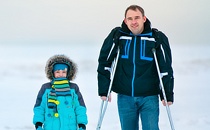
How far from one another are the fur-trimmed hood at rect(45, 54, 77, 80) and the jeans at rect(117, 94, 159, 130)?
50 cm

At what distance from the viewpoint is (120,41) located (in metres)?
4.92

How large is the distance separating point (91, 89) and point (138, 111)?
6.36 metres

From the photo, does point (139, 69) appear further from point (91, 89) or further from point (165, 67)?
point (91, 89)

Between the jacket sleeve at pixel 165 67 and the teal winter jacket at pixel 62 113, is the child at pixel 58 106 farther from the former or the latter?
the jacket sleeve at pixel 165 67

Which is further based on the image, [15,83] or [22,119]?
[15,83]

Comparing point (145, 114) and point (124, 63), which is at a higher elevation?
point (124, 63)

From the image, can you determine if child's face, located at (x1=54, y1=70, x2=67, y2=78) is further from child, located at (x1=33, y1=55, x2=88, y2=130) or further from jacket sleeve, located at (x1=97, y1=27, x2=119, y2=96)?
jacket sleeve, located at (x1=97, y1=27, x2=119, y2=96)

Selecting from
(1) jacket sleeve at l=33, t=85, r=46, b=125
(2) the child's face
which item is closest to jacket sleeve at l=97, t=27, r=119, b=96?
(2) the child's face

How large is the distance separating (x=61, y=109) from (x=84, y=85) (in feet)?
24.1

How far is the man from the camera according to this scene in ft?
15.9

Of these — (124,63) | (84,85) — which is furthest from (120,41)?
(84,85)

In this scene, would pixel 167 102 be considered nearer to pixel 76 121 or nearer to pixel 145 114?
pixel 145 114

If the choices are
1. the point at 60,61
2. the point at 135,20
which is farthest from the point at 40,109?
the point at 135,20

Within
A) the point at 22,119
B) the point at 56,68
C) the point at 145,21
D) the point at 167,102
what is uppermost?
the point at 145,21
